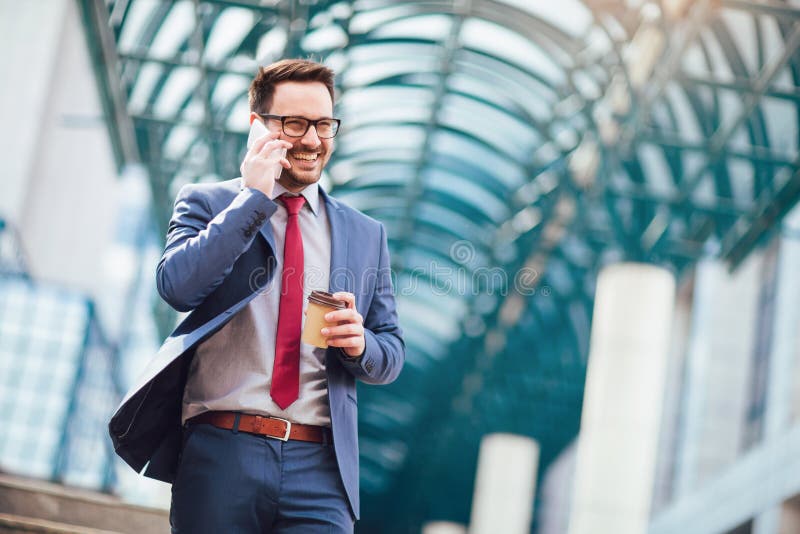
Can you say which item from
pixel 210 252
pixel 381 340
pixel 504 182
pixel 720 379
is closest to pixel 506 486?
pixel 720 379

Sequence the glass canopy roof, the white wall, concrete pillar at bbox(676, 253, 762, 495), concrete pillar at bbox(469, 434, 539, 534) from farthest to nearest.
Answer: concrete pillar at bbox(469, 434, 539, 534)
concrete pillar at bbox(676, 253, 762, 495)
the glass canopy roof
the white wall

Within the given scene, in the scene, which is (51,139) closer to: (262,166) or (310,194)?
(310,194)

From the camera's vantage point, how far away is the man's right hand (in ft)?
9.50

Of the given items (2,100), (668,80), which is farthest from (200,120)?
(668,80)

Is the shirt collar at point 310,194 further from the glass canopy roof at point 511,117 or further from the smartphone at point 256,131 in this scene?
the glass canopy roof at point 511,117

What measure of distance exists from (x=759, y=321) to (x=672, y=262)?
18.8 feet

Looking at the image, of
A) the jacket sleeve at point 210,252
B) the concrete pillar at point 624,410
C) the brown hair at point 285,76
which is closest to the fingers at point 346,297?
the jacket sleeve at point 210,252

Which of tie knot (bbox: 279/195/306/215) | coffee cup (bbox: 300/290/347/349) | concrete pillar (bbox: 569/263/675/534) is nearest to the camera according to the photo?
coffee cup (bbox: 300/290/347/349)

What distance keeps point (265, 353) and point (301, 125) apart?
A: 60 cm

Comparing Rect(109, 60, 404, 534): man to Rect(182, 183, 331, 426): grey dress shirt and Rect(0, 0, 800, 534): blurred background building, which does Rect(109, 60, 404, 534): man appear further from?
Rect(0, 0, 800, 534): blurred background building

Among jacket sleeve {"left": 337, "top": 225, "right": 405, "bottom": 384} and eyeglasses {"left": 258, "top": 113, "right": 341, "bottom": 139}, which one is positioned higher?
eyeglasses {"left": 258, "top": 113, "right": 341, "bottom": 139}

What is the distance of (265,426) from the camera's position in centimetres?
280

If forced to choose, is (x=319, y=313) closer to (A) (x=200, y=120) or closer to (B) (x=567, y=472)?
(A) (x=200, y=120)

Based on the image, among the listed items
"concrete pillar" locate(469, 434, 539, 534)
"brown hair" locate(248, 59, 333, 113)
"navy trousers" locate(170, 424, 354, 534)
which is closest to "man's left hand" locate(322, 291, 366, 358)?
"navy trousers" locate(170, 424, 354, 534)
